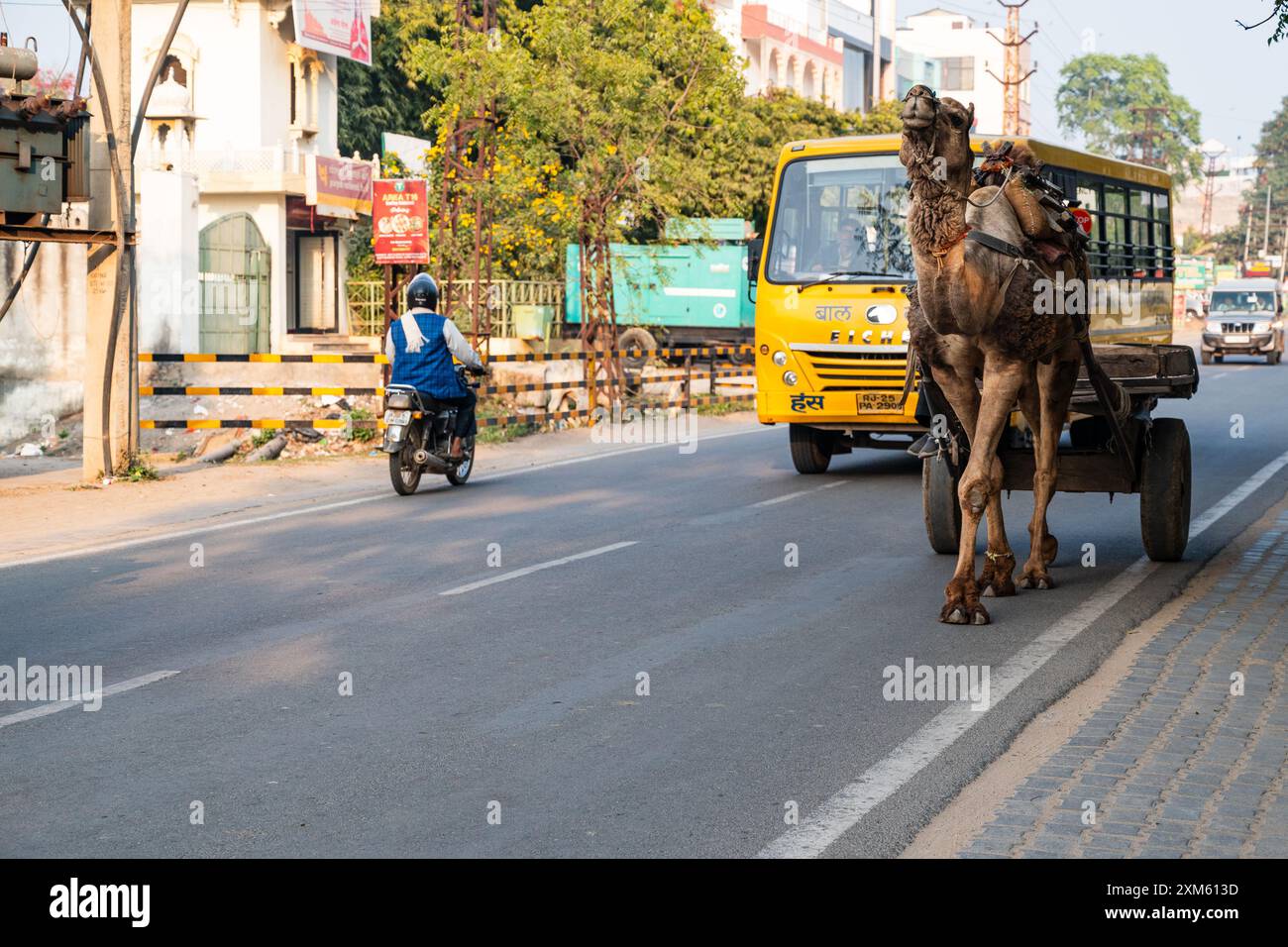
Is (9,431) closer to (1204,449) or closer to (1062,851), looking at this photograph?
(1204,449)

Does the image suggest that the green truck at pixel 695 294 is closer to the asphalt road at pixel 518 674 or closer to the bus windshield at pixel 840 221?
the bus windshield at pixel 840 221

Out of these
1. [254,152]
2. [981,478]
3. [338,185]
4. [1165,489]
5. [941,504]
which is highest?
[254,152]

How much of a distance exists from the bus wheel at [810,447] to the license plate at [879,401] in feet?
4.28

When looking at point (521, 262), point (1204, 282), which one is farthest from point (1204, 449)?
point (1204, 282)

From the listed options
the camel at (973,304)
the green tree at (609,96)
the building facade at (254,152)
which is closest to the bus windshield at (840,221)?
the camel at (973,304)

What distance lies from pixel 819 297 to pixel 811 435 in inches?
67.2

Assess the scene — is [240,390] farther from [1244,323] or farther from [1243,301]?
[1243,301]

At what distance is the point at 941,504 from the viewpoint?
11.4 meters

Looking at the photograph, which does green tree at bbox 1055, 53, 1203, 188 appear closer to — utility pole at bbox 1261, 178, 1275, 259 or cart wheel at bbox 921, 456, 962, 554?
utility pole at bbox 1261, 178, 1275, 259

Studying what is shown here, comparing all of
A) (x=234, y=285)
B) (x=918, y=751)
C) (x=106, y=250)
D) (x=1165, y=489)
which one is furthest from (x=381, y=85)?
(x=918, y=751)

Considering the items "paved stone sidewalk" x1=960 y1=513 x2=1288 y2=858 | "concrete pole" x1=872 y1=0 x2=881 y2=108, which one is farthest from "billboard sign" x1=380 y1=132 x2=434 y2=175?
"concrete pole" x1=872 y1=0 x2=881 y2=108

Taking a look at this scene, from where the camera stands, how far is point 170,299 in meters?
22.5

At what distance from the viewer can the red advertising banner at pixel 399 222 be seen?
21.7m

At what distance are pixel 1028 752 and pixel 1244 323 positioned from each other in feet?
138
